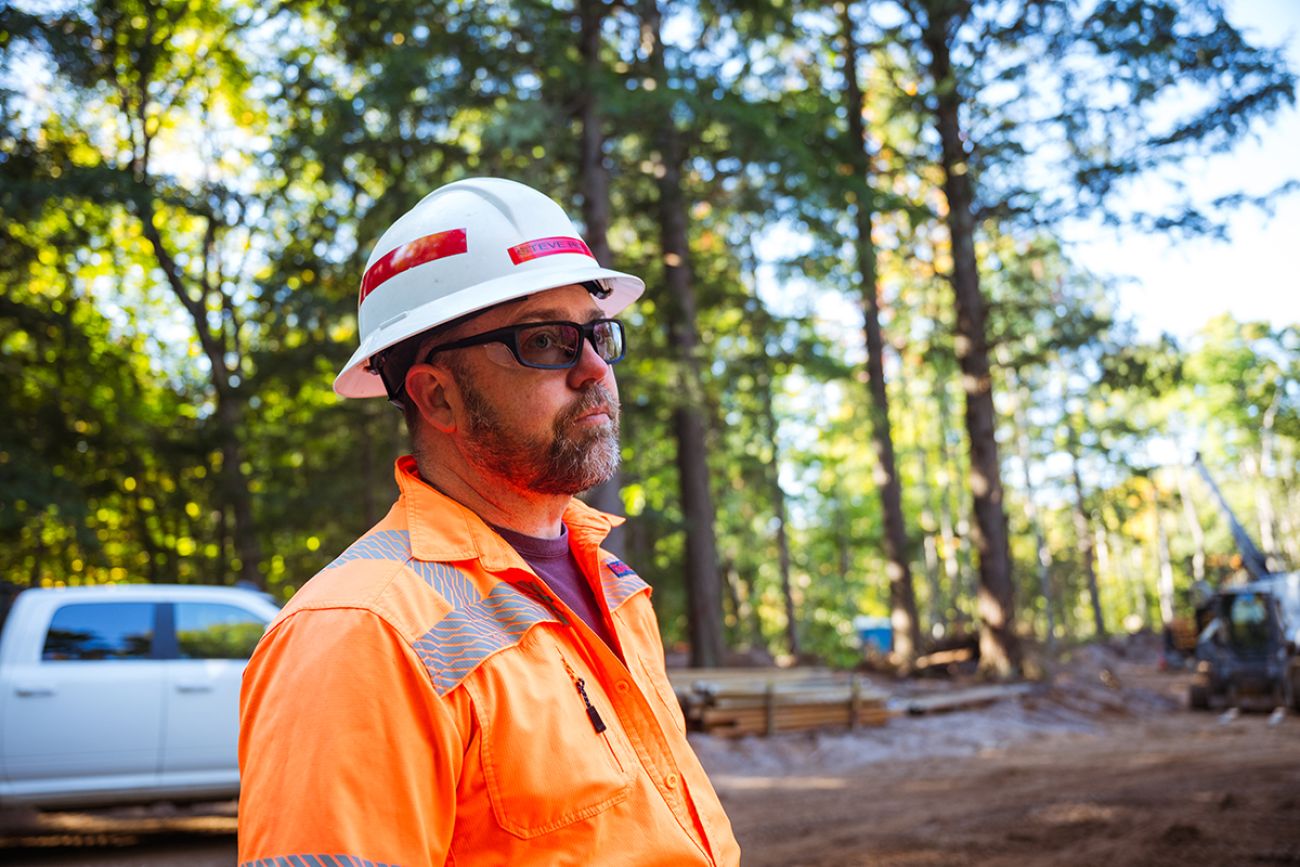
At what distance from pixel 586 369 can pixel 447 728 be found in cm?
93

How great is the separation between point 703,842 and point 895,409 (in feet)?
144

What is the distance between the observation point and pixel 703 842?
1916mm

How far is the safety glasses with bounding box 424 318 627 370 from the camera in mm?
2166

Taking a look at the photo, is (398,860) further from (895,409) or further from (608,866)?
(895,409)

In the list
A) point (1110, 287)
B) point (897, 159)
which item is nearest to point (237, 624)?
point (897, 159)

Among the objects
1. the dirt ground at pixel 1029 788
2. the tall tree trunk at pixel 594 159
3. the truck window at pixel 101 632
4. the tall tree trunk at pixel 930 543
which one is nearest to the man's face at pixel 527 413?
the dirt ground at pixel 1029 788

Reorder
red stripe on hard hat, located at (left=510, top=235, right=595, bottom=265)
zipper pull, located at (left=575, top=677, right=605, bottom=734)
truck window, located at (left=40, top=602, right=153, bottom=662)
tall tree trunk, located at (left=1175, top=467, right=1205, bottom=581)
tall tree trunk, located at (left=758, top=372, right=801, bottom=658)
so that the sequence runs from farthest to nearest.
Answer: tall tree trunk, located at (left=1175, top=467, right=1205, bottom=581) < tall tree trunk, located at (left=758, top=372, right=801, bottom=658) < truck window, located at (left=40, top=602, right=153, bottom=662) < red stripe on hard hat, located at (left=510, top=235, right=595, bottom=265) < zipper pull, located at (left=575, top=677, right=605, bottom=734)

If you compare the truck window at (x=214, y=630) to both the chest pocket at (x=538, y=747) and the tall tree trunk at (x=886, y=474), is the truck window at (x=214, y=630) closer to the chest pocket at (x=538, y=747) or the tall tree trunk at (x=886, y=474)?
the chest pocket at (x=538, y=747)

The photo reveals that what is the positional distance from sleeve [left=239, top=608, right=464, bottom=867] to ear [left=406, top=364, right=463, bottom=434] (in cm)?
69

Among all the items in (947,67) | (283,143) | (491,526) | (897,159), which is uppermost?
(947,67)

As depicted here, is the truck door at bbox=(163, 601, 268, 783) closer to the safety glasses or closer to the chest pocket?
the safety glasses

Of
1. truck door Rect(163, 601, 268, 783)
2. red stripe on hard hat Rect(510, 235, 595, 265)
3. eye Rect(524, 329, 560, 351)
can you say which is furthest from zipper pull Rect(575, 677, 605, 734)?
truck door Rect(163, 601, 268, 783)

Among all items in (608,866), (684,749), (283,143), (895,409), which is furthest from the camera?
(895,409)

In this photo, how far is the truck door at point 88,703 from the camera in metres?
8.45
